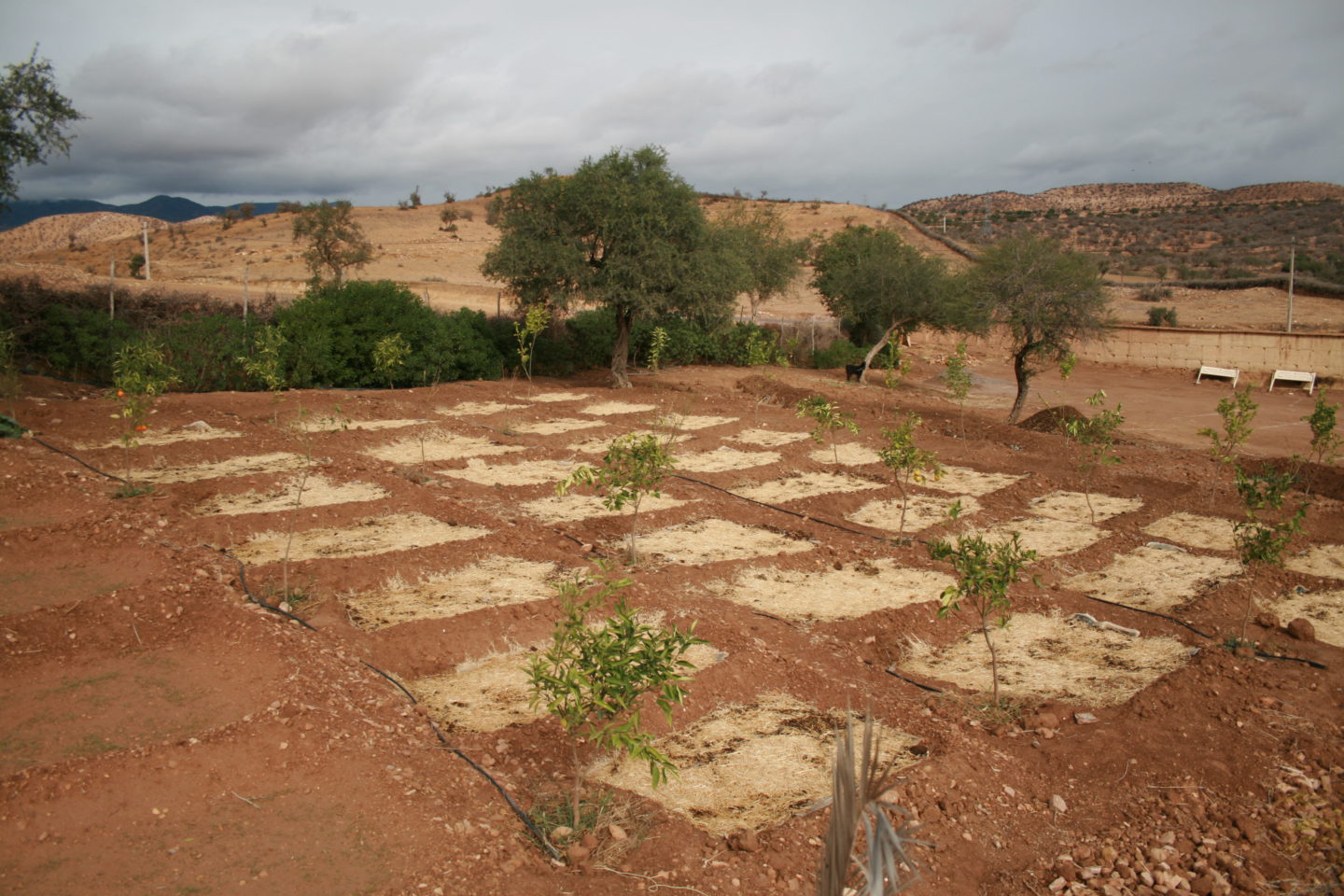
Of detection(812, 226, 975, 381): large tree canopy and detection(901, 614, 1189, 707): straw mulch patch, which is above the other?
detection(812, 226, 975, 381): large tree canopy

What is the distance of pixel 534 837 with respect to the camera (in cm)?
401

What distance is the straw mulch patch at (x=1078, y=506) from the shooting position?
10422 mm

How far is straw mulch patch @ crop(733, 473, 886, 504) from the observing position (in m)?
10.9

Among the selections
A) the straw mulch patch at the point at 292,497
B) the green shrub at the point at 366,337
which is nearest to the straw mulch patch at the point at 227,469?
the straw mulch patch at the point at 292,497

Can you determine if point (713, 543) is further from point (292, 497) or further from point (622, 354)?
point (622, 354)

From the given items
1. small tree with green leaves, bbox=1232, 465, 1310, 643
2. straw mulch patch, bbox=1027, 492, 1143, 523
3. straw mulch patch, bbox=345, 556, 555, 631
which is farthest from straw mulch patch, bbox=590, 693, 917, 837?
straw mulch patch, bbox=1027, 492, 1143, 523

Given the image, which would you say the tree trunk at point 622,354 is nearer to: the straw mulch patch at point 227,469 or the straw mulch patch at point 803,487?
the straw mulch patch at point 803,487

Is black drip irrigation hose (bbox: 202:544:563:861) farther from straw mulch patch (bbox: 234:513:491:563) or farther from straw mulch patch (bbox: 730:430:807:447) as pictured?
straw mulch patch (bbox: 730:430:807:447)

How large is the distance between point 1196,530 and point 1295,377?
1662 centimetres

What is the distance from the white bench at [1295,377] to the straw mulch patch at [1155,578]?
17.3 meters

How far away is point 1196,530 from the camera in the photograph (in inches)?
388

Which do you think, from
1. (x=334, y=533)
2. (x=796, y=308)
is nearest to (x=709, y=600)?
(x=334, y=533)

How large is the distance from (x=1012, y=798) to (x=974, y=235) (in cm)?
5589

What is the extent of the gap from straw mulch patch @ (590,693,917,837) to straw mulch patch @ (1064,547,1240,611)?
383 centimetres
